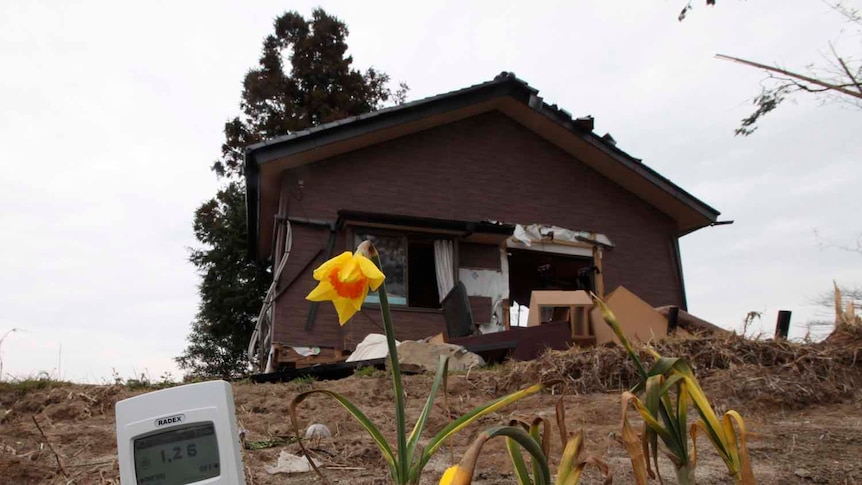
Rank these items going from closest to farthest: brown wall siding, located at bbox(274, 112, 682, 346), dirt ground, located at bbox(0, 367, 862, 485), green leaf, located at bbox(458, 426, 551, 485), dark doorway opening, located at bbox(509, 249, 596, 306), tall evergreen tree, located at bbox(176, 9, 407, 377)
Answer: green leaf, located at bbox(458, 426, 551, 485)
dirt ground, located at bbox(0, 367, 862, 485)
brown wall siding, located at bbox(274, 112, 682, 346)
dark doorway opening, located at bbox(509, 249, 596, 306)
tall evergreen tree, located at bbox(176, 9, 407, 377)

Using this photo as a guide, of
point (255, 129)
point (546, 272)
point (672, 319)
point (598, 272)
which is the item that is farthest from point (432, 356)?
point (255, 129)

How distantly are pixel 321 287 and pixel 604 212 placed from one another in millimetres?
12348

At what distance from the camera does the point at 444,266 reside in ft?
36.4

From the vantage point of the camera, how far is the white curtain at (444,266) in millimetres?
10992

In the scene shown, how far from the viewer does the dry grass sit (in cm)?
389

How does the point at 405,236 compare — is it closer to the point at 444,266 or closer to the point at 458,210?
the point at 444,266

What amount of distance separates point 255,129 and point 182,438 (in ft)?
71.7

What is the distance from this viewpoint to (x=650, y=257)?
13562 millimetres

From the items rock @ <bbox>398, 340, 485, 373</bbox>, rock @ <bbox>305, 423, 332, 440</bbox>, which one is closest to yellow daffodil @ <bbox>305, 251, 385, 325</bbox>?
rock @ <bbox>305, 423, 332, 440</bbox>

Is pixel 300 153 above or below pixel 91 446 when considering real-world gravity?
above

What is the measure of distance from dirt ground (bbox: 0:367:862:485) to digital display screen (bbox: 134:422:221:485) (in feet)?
2.99

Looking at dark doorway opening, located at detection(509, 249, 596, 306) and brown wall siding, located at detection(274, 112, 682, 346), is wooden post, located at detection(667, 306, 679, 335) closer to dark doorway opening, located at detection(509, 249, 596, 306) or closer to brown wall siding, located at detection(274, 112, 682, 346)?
brown wall siding, located at detection(274, 112, 682, 346)

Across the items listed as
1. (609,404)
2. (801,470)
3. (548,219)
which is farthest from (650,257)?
(801,470)

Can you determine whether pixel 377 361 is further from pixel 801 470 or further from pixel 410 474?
pixel 410 474
